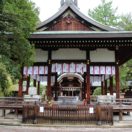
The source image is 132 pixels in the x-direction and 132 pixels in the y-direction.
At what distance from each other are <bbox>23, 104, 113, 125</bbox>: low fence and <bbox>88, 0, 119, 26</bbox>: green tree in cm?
3014

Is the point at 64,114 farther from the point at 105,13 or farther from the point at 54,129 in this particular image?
the point at 105,13

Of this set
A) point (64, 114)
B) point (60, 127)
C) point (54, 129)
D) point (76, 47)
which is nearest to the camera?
point (54, 129)

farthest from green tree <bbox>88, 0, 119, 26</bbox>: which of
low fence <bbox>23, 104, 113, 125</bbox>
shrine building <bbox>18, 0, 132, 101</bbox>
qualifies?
low fence <bbox>23, 104, 113, 125</bbox>

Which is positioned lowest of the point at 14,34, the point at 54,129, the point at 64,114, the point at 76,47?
the point at 54,129

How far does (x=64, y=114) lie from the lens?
15.5 meters

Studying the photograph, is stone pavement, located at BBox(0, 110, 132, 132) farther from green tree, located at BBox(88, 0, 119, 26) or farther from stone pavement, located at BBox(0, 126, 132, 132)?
green tree, located at BBox(88, 0, 119, 26)

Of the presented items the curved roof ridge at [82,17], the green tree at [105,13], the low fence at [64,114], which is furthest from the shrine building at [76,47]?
the green tree at [105,13]

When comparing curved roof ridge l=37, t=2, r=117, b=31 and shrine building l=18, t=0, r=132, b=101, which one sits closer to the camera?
shrine building l=18, t=0, r=132, b=101

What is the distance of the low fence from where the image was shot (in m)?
15.3

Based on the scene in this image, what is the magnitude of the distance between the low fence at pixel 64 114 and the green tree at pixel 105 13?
98.9 feet

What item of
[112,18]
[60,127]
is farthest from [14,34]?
[112,18]

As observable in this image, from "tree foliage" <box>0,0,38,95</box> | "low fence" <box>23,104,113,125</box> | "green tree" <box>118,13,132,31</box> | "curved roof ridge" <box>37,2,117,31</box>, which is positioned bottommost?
"low fence" <box>23,104,113,125</box>

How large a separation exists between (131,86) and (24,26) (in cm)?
2903

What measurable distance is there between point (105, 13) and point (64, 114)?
32.8 m
